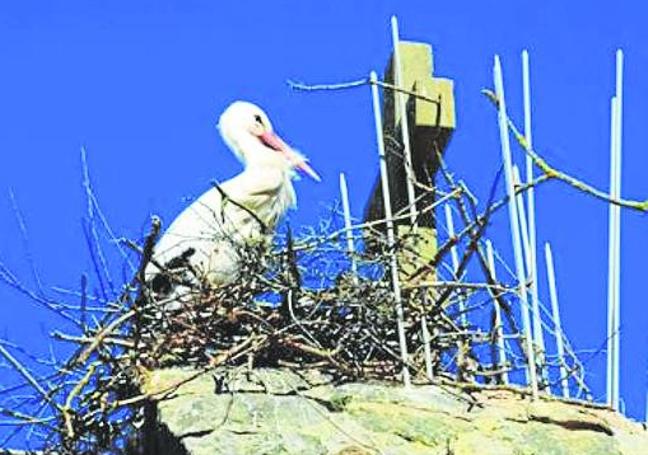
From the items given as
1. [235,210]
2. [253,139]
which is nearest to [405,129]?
[235,210]

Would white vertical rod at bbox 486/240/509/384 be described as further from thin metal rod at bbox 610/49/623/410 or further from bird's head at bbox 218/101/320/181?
bird's head at bbox 218/101/320/181

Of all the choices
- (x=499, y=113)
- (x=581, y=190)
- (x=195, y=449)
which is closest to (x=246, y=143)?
(x=499, y=113)

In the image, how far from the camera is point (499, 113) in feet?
18.3

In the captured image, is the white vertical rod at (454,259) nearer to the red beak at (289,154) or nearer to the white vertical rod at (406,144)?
the white vertical rod at (406,144)

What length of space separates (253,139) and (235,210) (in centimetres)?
122

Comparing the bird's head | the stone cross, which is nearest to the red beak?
the bird's head

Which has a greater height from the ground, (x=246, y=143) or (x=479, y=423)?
(x=246, y=143)

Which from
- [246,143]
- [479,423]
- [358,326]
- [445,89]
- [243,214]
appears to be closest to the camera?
[479,423]

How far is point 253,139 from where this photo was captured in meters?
8.72

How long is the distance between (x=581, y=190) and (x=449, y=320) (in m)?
2.22

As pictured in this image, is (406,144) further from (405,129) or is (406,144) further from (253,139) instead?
(253,139)

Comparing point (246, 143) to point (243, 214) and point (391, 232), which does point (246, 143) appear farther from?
point (391, 232)

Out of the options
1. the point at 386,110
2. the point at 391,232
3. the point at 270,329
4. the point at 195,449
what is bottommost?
the point at 195,449

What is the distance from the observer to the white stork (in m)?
6.66
